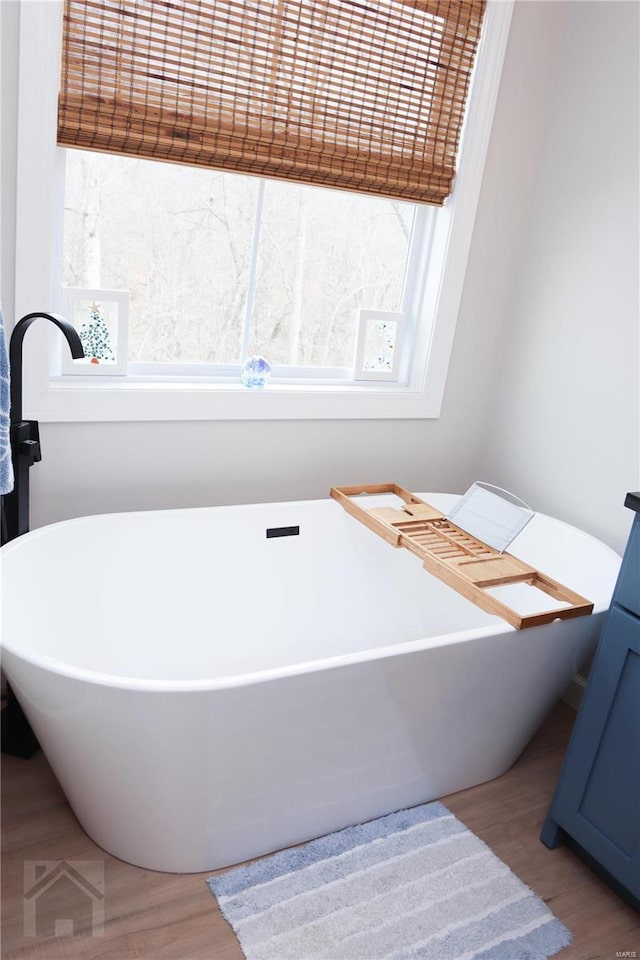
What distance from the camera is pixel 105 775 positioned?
5.15 ft

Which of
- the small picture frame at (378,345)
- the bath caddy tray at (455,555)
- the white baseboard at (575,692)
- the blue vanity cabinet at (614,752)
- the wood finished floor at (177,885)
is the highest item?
the small picture frame at (378,345)

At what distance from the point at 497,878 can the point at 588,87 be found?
246cm

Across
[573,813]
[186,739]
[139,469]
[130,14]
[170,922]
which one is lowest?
[170,922]

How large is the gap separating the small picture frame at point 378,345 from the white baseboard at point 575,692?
4.26 ft

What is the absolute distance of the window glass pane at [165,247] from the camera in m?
2.18

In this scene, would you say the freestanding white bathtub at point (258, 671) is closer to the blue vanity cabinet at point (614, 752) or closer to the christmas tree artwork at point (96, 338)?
the blue vanity cabinet at point (614, 752)

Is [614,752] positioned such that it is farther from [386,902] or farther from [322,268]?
[322,268]

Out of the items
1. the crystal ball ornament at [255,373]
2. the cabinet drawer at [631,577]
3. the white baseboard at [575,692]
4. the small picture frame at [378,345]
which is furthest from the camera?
the small picture frame at [378,345]

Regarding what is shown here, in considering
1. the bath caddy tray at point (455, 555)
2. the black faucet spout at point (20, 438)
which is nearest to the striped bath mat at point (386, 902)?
the bath caddy tray at point (455, 555)

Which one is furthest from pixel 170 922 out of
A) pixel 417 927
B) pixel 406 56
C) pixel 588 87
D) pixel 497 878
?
pixel 588 87

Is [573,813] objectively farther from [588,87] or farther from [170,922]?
[588,87]

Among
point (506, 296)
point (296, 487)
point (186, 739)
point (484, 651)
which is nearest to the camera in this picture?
point (186, 739)

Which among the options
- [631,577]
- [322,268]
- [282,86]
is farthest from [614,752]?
[282,86]

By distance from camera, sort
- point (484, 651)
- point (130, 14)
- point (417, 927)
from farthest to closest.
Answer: point (130, 14)
point (484, 651)
point (417, 927)
